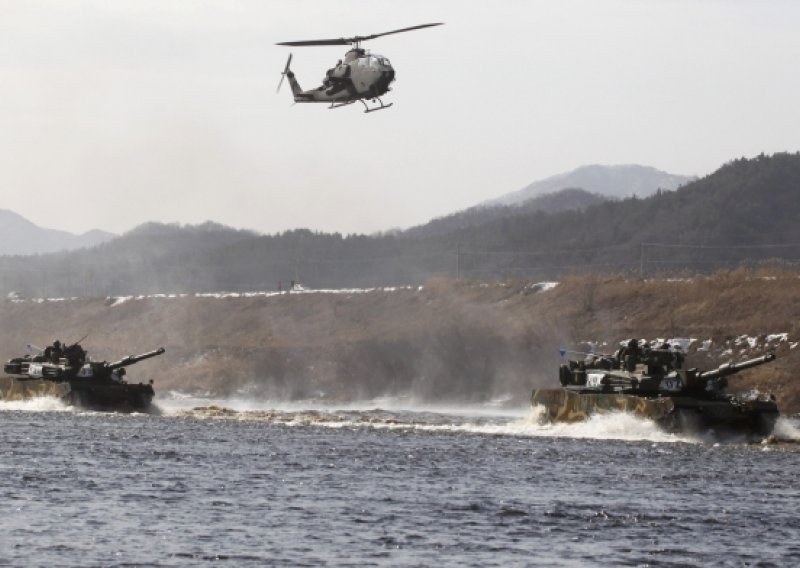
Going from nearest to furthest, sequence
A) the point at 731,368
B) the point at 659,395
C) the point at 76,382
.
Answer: the point at 731,368
the point at 659,395
the point at 76,382

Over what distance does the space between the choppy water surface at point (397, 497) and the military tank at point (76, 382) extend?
47.6ft

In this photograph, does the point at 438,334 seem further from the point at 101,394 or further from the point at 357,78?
the point at 357,78

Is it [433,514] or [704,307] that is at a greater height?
[704,307]

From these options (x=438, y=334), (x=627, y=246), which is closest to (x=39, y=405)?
(x=438, y=334)

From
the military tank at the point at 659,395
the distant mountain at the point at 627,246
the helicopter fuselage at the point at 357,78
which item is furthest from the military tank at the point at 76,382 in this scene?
the distant mountain at the point at 627,246

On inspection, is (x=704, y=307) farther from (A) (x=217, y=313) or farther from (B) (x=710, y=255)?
(B) (x=710, y=255)

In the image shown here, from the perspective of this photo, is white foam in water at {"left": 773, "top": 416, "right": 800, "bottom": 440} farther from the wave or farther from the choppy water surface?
the wave

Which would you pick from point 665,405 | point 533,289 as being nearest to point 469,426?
point 665,405

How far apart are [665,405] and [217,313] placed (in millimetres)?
85697

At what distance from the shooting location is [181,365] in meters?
128

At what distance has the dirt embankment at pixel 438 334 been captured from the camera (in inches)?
3885

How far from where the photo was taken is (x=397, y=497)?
1682 inches

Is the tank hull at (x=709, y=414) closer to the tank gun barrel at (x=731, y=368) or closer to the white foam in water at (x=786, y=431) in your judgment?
the tank gun barrel at (x=731, y=368)

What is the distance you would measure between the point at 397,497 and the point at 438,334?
69.5 m
